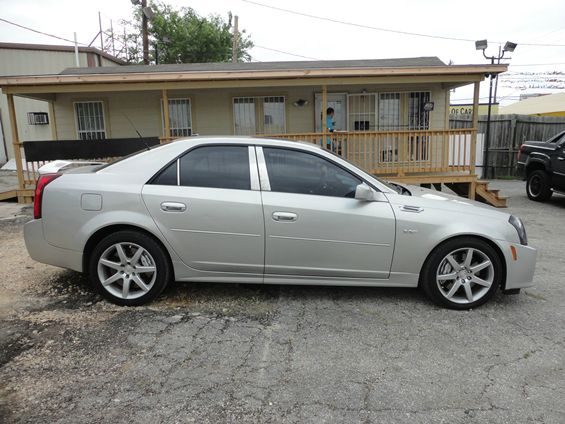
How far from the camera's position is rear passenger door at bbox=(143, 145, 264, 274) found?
3.90 metres

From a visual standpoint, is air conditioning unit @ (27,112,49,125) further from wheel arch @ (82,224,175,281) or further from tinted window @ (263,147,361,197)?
tinted window @ (263,147,361,197)

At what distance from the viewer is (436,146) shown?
420 inches

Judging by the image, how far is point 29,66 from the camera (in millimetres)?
17547

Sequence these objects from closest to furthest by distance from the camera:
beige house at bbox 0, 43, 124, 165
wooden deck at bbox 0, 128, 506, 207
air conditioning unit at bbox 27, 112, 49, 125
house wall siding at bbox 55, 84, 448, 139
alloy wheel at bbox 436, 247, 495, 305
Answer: alloy wheel at bbox 436, 247, 495, 305, wooden deck at bbox 0, 128, 506, 207, house wall siding at bbox 55, 84, 448, 139, air conditioning unit at bbox 27, 112, 49, 125, beige house at bbox 0, 43, 124, 165

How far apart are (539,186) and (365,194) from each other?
8496mm

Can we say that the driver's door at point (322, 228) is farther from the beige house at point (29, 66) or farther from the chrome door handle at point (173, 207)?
the beige house at point (29, 66)

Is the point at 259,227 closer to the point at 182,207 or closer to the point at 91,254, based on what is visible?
the point at 182,207

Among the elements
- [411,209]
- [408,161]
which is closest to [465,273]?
[411,209]

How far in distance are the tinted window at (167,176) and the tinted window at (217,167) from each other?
2.4 inches

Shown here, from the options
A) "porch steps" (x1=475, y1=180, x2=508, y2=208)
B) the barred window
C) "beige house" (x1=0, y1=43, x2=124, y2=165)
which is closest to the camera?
"porch steps" (x1=475, y1=180, x2=508, y2=208)

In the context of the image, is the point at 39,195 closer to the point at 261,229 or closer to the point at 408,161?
the point at 261,229

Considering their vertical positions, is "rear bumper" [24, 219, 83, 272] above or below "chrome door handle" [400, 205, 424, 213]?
below

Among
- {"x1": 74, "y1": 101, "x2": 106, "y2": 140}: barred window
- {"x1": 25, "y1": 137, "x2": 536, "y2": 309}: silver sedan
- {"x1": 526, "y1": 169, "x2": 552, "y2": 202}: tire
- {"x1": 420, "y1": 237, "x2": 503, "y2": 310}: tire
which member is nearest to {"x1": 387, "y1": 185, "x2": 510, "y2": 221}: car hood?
{"x1": 25, "y1": 137, "x2": 536, "y2": 309}: silver sedan

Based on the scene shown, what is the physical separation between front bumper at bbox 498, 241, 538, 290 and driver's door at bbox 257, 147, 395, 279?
3.43 ft
